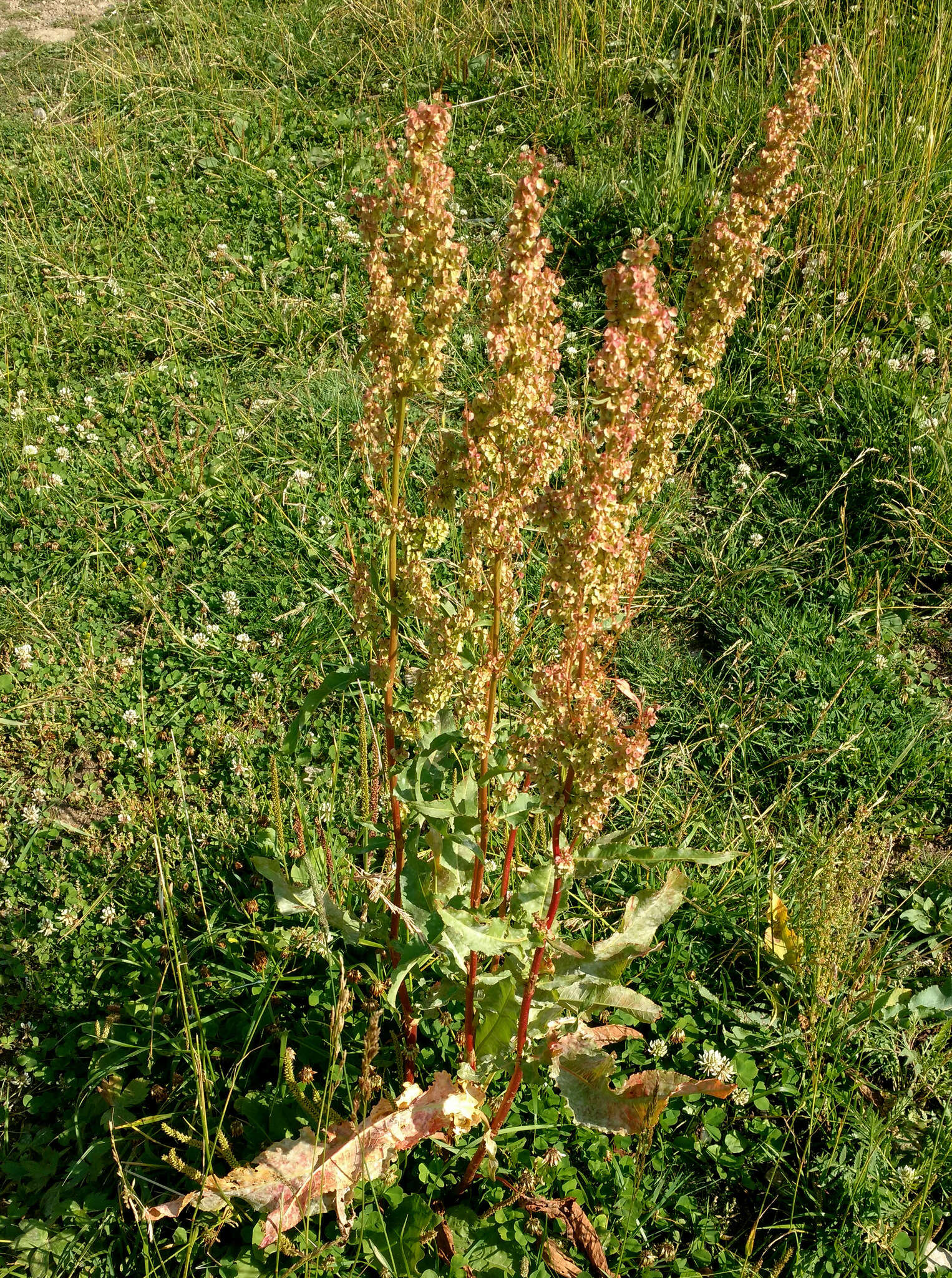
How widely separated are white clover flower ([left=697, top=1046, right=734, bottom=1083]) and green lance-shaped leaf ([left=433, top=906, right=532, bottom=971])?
795mm

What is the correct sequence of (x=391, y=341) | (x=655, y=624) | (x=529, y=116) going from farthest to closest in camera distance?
(x=529, y=116) < (x=655, y=624) < (x=391, y=341)

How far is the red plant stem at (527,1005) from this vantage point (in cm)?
187

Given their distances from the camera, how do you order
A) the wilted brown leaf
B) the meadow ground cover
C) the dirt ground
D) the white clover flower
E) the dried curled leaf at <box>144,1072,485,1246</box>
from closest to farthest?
the dried curled leaf at <box>144,1072,485,1246</box>
the wilted brown leaf
the meadow ground cover
the white clover flower
the dirt ground

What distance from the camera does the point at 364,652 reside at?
3.51 metres

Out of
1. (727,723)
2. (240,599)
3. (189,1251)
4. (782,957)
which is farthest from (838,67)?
(189,1251)

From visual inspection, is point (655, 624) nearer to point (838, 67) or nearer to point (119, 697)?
point (119, 697)

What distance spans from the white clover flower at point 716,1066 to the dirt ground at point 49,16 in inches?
287

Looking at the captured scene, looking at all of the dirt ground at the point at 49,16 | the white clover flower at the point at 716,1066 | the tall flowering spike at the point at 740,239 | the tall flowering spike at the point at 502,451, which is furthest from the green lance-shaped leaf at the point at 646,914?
the dirt ground at the point at 49,16

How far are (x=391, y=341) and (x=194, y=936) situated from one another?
5.92 feet

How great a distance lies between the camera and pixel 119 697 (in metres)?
3.52

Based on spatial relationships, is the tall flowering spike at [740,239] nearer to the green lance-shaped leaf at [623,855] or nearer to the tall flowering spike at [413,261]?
the tall flowering spike at [413,261]

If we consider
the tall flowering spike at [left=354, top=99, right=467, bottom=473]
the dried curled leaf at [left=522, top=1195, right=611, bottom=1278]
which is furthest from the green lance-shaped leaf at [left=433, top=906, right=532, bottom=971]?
the tall flowering spike at [left=354, top=99, right=467, bottom=473]

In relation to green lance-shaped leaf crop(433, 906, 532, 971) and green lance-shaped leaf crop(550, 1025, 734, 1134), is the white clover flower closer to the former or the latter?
green lance-shaped leaf crop(550, 1025, 734, 1134)

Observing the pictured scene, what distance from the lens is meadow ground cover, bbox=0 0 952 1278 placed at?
7.79 feet
